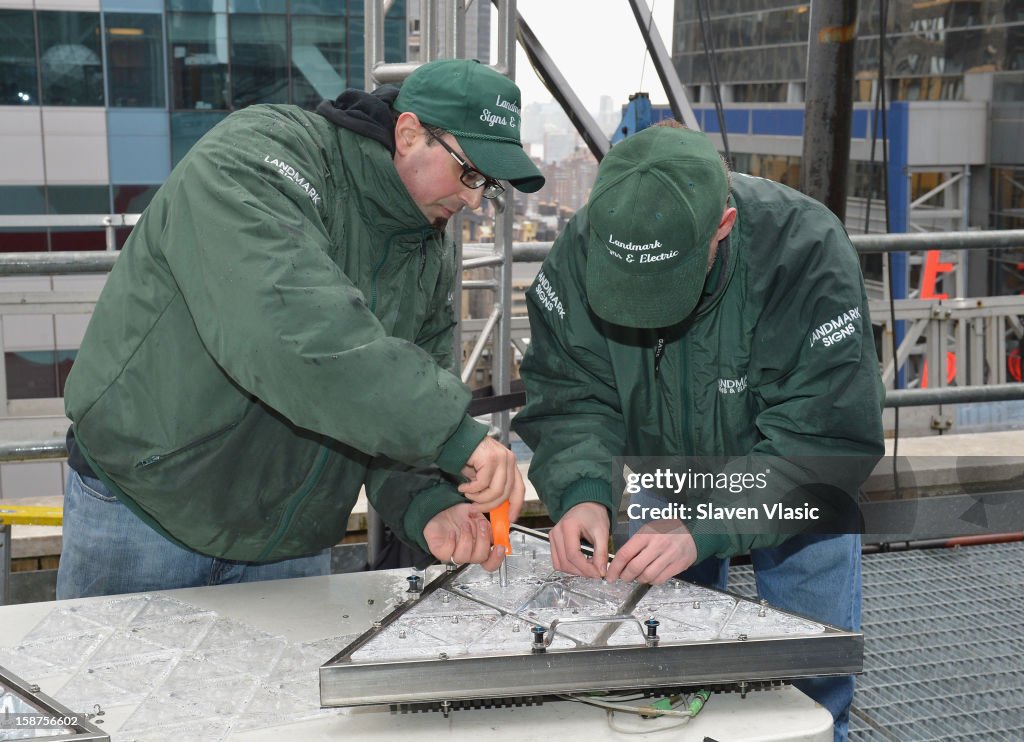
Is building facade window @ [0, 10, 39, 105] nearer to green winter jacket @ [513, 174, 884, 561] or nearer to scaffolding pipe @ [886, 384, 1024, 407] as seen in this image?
scaffolding pipe @ [886, 384, 1024, 407]

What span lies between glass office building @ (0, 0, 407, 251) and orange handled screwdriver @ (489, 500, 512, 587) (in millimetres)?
16894

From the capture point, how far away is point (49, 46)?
17.8 m

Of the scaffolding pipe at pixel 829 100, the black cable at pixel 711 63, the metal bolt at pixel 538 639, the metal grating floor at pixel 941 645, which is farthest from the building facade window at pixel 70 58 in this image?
the metal bolt at pixel 538 639

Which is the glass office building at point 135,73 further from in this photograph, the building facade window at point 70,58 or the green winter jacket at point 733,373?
the green winter jacket at point 733,373

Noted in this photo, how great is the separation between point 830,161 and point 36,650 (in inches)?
139

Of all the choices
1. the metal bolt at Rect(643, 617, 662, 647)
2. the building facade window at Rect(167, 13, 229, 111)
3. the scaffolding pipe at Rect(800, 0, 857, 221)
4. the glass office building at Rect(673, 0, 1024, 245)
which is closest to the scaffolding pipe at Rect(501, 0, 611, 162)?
the scaffolding pipe at Rect(800, 0, 857, 221)

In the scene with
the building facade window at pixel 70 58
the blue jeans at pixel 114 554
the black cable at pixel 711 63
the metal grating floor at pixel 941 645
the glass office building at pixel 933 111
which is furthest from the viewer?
the building facade window at pixel 70 58

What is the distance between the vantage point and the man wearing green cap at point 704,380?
5.30 ft

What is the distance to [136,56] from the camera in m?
17.9

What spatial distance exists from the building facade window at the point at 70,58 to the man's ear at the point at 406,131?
18.3m

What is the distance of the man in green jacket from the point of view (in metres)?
1.31

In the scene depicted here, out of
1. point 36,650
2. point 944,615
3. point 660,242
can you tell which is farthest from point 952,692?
point 36,650

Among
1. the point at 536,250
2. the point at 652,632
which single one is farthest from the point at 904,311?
the point at 652,632

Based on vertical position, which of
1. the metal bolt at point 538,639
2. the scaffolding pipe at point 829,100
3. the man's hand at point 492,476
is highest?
the scaffolding pipe at point 829,100
